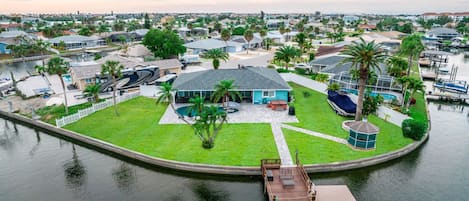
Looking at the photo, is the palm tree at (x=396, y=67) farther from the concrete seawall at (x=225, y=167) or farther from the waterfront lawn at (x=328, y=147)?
the waterfront lawn at (x=328, y=147)

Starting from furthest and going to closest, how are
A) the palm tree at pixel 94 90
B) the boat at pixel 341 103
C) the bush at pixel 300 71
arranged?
the bush at pixel 300 71 < the palm tree at pixel 94 90 < the boat at pixel 341 103

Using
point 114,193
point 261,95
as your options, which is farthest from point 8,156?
point 261,95

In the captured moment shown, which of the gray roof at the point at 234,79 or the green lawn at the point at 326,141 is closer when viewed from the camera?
the green lawn at the point at 326,141

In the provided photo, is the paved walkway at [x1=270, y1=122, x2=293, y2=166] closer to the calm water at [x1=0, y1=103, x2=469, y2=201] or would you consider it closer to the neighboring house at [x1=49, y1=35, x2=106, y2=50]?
the calm water at [x1=0, y1=103, x2=469, y2=201]

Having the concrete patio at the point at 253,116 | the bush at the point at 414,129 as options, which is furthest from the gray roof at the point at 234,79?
the bush at the point at 414,129

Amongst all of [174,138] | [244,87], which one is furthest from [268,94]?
[174,138]

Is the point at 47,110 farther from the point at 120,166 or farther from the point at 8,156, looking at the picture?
the point at 120,166

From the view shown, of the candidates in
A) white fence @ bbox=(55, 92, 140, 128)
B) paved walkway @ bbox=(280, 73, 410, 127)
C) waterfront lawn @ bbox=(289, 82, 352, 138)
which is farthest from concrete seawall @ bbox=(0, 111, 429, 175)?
white fence @ bbox=(55, 92, 140, 128)
